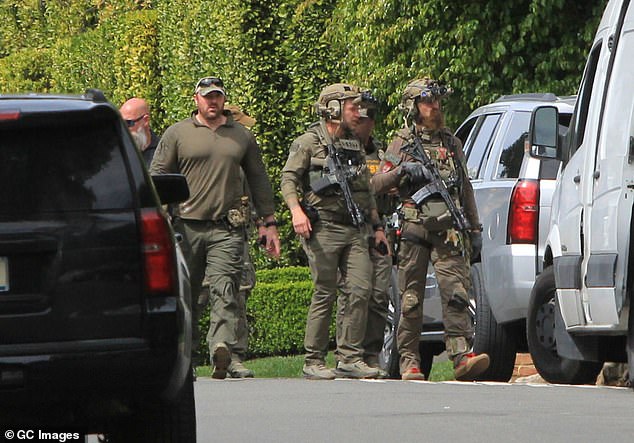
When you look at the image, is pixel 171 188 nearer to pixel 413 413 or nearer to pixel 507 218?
pixel 413 413

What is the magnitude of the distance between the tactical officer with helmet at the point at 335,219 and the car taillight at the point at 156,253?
630 cm

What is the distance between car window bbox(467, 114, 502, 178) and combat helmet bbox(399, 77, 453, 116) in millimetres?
732

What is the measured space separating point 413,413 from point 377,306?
12.8 ft

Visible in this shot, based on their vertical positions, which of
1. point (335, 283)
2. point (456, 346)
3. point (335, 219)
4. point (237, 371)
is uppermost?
point (335, 219)

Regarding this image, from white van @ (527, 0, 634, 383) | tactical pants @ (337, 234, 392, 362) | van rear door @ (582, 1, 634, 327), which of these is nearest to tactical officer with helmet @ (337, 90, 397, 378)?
tactical pants @ (337, 234, 392, 362)

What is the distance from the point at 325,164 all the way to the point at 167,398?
6.48 meters

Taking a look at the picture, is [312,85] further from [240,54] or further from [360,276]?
[360,276]

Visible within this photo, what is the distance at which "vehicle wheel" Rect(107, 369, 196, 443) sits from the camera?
7246 millimetres

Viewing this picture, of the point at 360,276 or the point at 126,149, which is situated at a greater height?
the point at 126,149

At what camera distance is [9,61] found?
173ft

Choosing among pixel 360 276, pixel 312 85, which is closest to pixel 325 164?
pixel 360 276

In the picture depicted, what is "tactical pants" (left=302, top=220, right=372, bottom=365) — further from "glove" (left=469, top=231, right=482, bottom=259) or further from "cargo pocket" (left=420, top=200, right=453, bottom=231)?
"glove" (left=469, top=231, right=482, bottom=259)

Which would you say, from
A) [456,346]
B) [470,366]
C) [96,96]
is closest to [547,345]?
[470,366]

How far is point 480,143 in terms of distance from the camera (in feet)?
45.5
